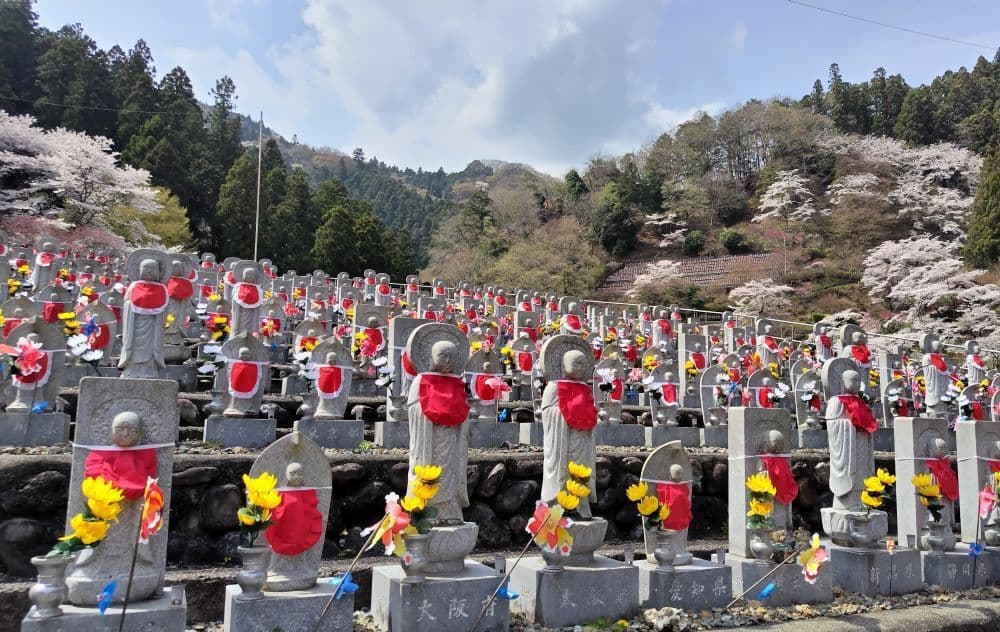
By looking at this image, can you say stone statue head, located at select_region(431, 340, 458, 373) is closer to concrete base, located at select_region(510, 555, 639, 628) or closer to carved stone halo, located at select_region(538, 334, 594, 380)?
carved stone halo, located at select_region(538, 334, 594, 380)

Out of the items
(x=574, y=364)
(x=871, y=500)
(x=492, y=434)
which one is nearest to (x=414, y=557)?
(x=574, y=364)

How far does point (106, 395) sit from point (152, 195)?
22.7m

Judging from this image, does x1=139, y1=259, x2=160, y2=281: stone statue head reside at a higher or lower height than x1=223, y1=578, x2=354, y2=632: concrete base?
higher

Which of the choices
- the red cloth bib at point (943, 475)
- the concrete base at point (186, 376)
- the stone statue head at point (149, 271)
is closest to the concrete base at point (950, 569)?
the red cloth bib at point (943, 475)

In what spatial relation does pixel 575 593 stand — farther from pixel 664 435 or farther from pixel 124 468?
pixel 664 435

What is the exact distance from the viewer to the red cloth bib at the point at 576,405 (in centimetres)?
558

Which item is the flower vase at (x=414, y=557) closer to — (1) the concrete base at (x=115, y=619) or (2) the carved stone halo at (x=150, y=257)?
(1) the concrete base at (x=115, y=619)

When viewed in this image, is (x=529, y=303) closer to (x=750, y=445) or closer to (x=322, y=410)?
(x=322, y=410)

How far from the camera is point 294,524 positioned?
4.24 metres

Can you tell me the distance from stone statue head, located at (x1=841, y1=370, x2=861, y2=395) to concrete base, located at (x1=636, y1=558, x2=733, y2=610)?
2680 millimetres

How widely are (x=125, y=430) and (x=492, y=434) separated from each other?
224 inches

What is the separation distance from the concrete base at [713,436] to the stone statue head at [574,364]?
5708 mm

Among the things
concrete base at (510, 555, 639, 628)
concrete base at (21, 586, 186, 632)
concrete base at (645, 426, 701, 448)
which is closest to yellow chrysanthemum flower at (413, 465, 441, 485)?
concrete base at (510, 555, 639, 628)

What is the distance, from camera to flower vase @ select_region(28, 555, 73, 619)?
11.2 ft
